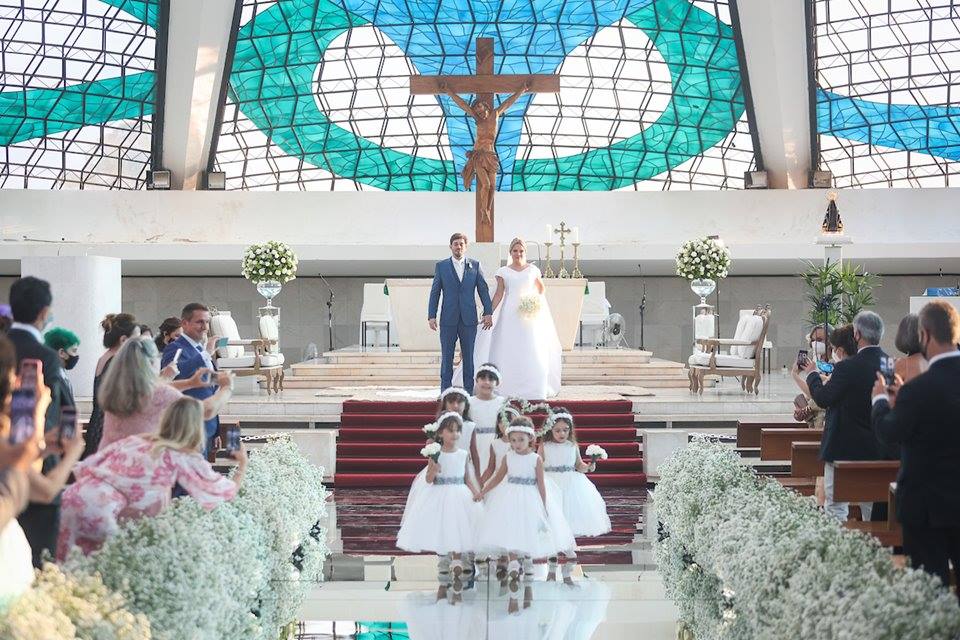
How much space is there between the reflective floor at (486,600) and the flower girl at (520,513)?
0.20 m

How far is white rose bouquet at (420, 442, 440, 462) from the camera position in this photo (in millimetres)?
6859

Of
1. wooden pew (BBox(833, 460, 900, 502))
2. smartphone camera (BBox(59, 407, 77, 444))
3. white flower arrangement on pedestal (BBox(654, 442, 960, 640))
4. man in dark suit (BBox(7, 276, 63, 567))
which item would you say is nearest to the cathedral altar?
white flower arrangement on pedestal (BBox(654, 442, 960, 640))

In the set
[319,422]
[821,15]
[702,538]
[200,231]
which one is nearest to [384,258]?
[200,231]

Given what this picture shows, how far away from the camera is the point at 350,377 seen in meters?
16.3

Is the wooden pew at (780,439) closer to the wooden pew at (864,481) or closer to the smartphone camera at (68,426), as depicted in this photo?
the wooden pew at (864,481)

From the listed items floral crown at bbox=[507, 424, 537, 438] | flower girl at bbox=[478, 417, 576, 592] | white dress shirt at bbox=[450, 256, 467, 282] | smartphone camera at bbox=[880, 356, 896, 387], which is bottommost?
flower girl at bbox=[478, 417, 576, 592]

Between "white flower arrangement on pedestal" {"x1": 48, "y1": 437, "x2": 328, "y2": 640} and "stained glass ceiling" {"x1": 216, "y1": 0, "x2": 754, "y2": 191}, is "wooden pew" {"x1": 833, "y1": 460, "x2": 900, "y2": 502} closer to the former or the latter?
"white flower arrangement on pedestal" {"x1": 48, "y1": 437, "x2": 328, "y2": 640}

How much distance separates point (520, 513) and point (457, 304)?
488cm

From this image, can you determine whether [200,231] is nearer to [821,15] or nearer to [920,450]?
[821,15]

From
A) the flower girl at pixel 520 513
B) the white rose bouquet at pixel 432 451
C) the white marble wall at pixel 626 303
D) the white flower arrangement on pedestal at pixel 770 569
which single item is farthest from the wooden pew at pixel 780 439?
the white marble wall at pixel 626 303

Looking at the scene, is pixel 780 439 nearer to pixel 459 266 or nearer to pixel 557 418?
pixel 557 418

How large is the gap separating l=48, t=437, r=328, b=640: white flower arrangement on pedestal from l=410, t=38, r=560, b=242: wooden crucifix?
8734 millimetres

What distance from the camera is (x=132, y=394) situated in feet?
17.6

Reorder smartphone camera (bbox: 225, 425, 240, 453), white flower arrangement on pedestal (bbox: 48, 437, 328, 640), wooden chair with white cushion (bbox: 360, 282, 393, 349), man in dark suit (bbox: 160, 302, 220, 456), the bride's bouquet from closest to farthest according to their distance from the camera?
white flower arrangement on pedestal (bbox: 48, 437, 328, 640), smartphone camera (bbox: 225, 425, 240, 453), man in dark suit (bbox: 160, 302, 220, 456), the bride's bouquet, wooden chair with white cushion (bbox: 360, 282, 393, 349)
